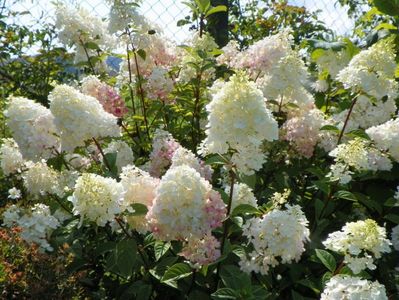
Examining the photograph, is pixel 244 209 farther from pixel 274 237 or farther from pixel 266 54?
pixel 266 54

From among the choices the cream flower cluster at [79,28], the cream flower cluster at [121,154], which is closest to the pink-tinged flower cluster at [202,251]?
the cream flower cluster at [121,154]

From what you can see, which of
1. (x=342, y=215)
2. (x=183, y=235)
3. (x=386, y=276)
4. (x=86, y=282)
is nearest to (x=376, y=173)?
(x=342, y=215)

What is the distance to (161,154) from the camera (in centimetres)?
255

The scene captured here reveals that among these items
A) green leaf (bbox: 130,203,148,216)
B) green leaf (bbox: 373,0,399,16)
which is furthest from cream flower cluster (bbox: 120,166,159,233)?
green leaf (bbox: 373,0,399,16)

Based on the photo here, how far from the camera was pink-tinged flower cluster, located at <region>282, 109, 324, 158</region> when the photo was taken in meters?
2.77

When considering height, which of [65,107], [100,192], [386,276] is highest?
[65,107]

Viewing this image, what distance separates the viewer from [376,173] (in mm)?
2729

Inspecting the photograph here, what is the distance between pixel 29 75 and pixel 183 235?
9.96ft

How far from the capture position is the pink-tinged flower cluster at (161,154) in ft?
8.37

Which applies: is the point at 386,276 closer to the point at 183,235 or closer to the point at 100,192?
the point at 183,235

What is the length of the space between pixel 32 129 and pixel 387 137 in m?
1.50

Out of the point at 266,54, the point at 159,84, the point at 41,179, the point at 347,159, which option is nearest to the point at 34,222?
the point at 41,179

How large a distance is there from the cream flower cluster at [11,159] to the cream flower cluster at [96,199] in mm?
911

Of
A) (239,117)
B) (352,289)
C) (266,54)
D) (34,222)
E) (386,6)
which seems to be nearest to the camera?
(352,289)
